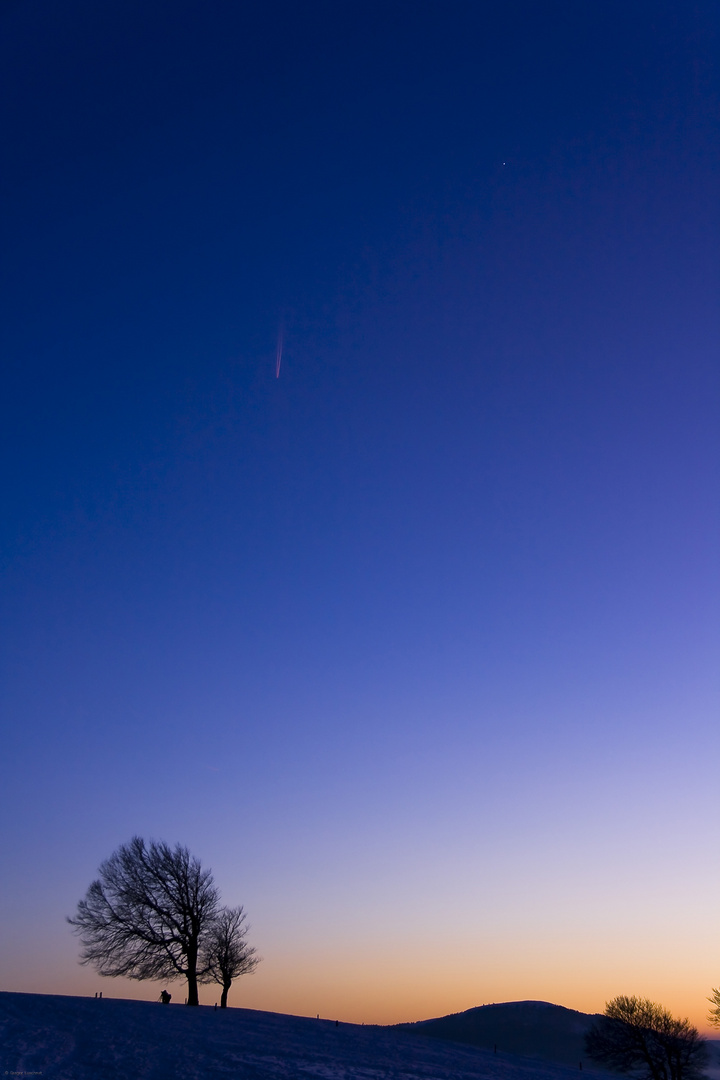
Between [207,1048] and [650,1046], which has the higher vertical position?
[207,1048]

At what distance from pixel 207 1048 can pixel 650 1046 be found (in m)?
39.4

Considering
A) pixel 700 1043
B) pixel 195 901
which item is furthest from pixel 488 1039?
pixel 195 901

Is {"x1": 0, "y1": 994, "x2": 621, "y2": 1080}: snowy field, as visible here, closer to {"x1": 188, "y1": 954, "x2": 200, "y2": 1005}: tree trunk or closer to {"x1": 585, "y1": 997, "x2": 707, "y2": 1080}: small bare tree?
{"x1": 188, "y1": 954, "x2": 200, "y2": 1005}: tree trunk

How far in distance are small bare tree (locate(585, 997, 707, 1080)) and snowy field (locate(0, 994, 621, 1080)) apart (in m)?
18.8

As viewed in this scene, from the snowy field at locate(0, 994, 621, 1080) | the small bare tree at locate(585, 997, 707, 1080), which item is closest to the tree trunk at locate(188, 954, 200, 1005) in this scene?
the snowy field at locate(0, 994, 621, 1080)

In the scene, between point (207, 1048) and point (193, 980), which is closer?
point (207, 1048)

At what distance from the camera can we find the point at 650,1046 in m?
47.8

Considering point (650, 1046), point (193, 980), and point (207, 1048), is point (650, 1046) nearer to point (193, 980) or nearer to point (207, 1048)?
point (193, 980)

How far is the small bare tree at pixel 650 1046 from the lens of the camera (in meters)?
46.4

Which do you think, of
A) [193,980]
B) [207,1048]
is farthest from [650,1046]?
[207,1048]

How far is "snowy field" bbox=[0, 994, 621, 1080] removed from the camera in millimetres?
20172

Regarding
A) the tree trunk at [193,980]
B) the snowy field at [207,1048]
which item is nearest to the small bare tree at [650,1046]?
the snowy field at [207,1048]

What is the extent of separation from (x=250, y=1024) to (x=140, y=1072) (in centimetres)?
1506

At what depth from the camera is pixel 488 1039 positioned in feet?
644
